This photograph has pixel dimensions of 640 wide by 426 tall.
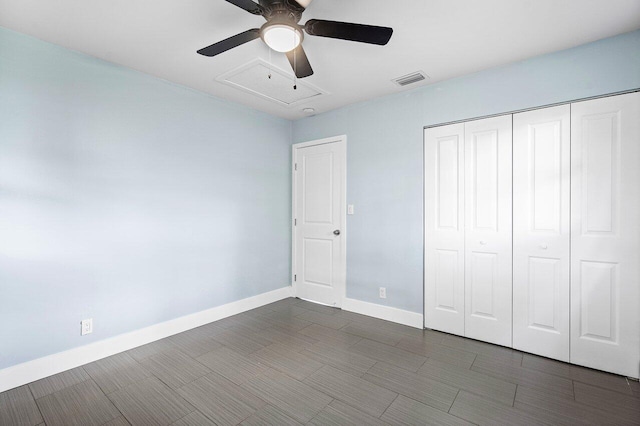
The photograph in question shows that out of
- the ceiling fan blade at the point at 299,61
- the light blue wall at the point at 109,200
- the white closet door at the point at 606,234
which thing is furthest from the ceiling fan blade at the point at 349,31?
the light blue wall at the point at 109,200

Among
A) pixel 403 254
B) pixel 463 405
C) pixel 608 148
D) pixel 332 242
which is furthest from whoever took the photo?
pixel 332 242

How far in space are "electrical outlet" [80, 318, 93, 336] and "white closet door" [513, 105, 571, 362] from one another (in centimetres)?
369

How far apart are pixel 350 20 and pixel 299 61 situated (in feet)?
1.70

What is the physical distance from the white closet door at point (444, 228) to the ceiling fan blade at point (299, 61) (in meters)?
1.70

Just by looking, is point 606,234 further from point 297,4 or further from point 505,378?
point 297,4

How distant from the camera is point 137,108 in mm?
2846

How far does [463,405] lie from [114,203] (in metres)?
3.16

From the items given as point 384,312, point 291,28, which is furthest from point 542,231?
point 291,28

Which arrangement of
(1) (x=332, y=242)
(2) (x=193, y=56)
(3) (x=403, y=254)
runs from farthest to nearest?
(1) (x=332, y=242) → (3) (x=403, y=254) → (2) (x=193, y=56)

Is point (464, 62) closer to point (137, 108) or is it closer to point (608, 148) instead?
point (608, 148)

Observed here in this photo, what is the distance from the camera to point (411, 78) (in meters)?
3.00

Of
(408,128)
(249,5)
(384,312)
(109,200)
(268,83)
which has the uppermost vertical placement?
(268,83)

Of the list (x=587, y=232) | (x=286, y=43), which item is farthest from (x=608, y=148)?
(x=286, y=43)

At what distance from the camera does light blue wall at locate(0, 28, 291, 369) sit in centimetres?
223
